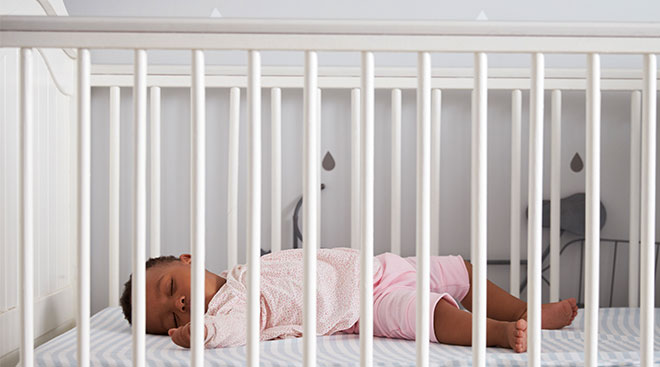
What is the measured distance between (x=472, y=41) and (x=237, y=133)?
0.77 metres

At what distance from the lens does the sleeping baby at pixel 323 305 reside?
101 cm

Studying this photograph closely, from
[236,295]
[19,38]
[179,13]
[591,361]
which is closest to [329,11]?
[179,13]

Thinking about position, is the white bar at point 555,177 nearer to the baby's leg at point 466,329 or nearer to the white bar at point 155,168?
the baby's leg at point 466,329

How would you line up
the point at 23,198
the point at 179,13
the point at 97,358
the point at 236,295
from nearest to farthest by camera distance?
1. the point at 23,198
2. the point at 97,358
3. the point at 236,295
4. the point at 179,13

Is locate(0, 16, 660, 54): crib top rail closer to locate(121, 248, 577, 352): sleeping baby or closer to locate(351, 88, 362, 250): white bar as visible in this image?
locate(121, 248, 577, 352): sleeping baby

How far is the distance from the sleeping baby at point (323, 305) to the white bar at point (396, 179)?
17cm

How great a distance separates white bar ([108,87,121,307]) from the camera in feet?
4.53

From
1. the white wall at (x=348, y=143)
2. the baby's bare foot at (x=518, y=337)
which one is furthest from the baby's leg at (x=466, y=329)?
the white wall at (x=348, y=143)

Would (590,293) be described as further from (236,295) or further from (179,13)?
(179,13)

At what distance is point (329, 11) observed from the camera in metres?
1.56

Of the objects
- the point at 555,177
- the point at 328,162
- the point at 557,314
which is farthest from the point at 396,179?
the point at 557,314

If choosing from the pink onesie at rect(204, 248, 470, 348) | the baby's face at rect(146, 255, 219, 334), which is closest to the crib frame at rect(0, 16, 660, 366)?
the pink onesie at rect(204, 248, 470, 348)

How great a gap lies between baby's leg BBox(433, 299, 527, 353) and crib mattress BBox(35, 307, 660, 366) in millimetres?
13

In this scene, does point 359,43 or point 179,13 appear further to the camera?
point 179,13
